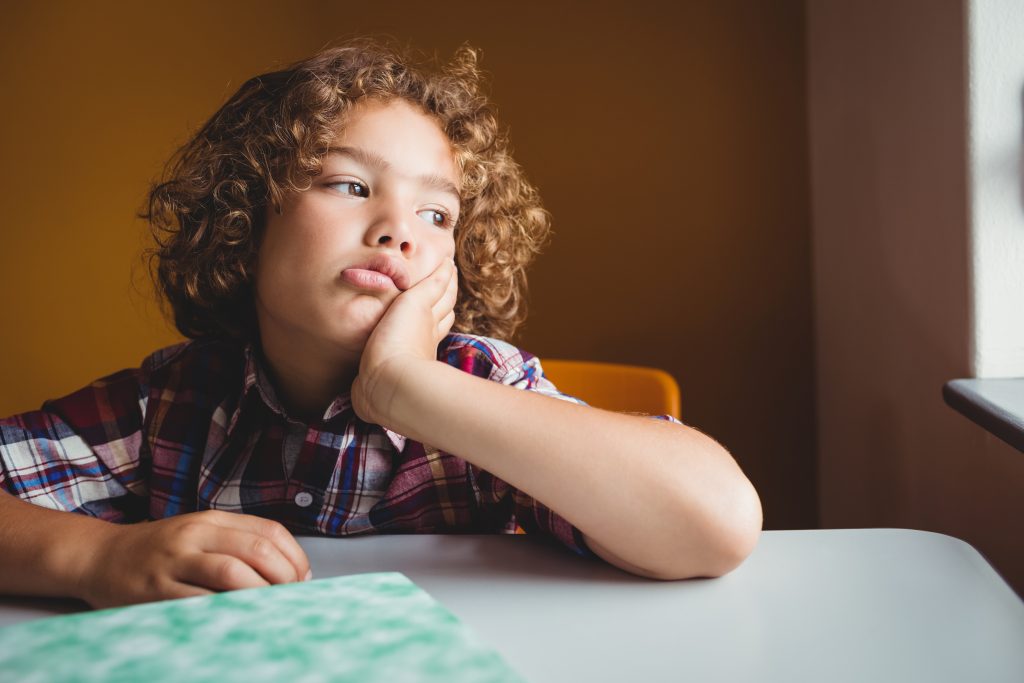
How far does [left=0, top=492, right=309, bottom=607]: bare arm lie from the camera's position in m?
0.56

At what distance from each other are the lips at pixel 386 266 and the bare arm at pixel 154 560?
290 mm

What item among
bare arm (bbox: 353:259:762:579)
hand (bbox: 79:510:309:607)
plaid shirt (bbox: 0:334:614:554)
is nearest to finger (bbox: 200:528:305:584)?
hand (bbox: 79:510:309:607)

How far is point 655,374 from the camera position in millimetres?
1311

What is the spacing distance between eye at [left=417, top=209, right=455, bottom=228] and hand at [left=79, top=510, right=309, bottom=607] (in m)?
0.39

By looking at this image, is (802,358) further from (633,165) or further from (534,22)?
(534,22)

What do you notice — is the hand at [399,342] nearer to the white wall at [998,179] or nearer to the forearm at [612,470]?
the forearm at [612,470]

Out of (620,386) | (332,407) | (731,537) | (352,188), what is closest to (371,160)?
(352,188)

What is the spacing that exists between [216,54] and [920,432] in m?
1.78

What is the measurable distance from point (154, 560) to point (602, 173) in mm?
1740

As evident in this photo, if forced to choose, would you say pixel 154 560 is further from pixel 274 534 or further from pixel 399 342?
pixel 399 342

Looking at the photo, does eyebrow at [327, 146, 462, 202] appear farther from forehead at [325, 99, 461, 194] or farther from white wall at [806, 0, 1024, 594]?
white wall at [806, 0, 1024, 594]

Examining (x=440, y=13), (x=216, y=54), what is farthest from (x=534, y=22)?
(x=216, y=54)

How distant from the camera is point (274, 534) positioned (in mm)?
591

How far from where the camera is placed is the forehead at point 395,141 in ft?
2.80
